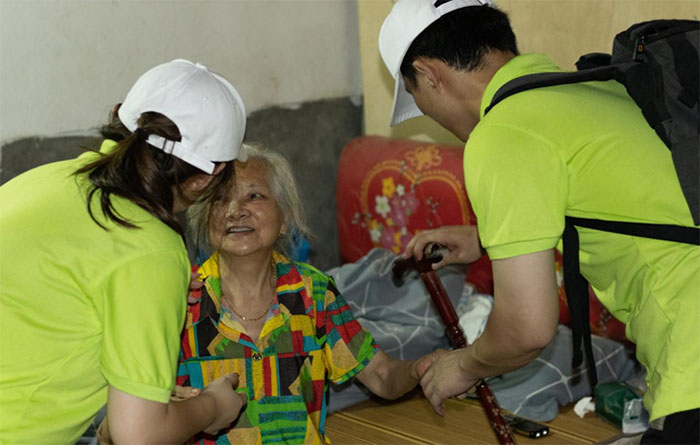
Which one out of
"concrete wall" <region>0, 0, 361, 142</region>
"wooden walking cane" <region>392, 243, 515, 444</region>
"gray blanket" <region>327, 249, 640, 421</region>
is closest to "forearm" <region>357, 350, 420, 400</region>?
"wooden walking cane" <region>392, 243, 515, 444</region>

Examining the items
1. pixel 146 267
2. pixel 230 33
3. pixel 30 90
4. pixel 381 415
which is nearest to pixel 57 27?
pixel 30 90

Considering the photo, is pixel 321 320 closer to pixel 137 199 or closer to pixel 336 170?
Answer: pixel 137 199

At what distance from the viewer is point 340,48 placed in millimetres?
4262

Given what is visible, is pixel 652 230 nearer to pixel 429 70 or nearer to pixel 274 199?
pixel 429 70

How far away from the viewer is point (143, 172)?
1.70 m

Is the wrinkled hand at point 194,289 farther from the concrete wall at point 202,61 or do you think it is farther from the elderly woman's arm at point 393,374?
the concrete wall at point 202,61

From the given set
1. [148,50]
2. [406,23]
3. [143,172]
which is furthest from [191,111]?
[148,50]

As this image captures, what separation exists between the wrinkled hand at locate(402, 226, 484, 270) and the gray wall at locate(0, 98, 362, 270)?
1.43m

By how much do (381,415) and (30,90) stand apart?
1.68 m

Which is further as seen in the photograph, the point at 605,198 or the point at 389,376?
the point at 389,376

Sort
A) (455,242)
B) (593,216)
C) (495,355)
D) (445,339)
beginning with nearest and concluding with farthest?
(593,216) < (495,355) < (455,242) < (445,339)

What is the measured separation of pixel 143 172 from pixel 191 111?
15 centimetres

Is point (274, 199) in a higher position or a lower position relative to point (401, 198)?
higher

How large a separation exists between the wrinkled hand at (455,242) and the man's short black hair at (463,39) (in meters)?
0.64
